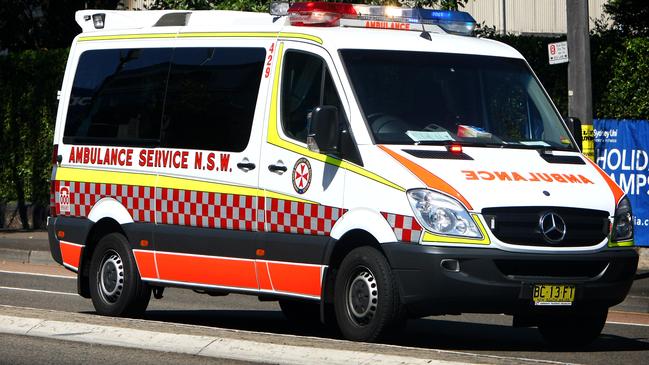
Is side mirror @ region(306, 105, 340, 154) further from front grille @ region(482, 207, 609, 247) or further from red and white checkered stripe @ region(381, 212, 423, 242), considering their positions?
front grille @ region(482, 207, 609, 247)

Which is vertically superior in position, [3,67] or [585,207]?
[3,67]

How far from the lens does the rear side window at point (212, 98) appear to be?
1163cm

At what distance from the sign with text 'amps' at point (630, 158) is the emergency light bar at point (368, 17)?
291 inches

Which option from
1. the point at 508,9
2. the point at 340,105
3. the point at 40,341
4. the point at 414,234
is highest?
the point at 508,9

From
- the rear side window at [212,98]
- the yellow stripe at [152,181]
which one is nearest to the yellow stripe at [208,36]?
the rear side window at [212,98]

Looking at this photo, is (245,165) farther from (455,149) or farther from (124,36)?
(124,36)

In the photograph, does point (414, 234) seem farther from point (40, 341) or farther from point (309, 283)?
point (40, 341)

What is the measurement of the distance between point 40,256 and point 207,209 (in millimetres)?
9823

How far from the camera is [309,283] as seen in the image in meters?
10.9

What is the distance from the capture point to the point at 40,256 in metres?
21.1

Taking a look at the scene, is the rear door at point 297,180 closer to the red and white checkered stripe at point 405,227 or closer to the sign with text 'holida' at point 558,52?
the red and white checkered stripe at point 405,227

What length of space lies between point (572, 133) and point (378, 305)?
2392 mm

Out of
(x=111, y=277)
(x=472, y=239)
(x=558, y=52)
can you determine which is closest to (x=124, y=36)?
(x=111, y=277)

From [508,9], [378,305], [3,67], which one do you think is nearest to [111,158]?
[378,305]
